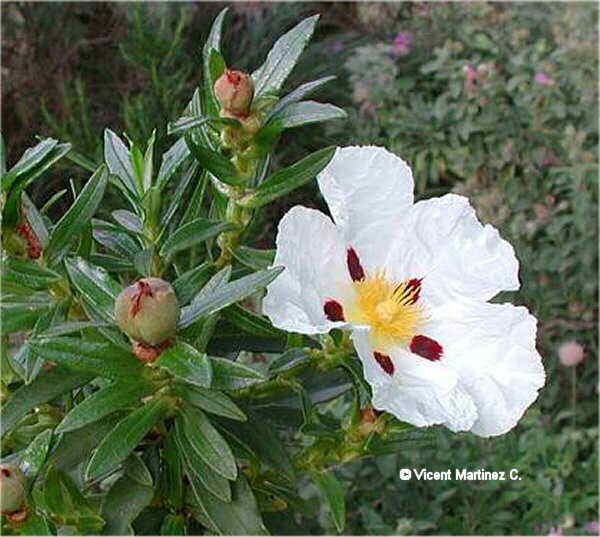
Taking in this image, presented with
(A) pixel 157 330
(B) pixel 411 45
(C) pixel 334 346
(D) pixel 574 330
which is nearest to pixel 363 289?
(C) pixel 334 346

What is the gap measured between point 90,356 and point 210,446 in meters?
0.11

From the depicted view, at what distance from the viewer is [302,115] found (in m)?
0.78

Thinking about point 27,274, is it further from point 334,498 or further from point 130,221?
point 334,498

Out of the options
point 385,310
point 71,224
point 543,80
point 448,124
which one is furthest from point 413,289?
point 448,124

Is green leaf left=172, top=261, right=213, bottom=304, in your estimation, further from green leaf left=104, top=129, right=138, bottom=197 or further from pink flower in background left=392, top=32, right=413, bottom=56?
pink flower in background left=392, top=32, right=413, bottom=56

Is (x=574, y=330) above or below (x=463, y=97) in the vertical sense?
below

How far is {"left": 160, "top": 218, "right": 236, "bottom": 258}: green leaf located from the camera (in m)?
0.78

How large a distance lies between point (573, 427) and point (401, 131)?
1.19m

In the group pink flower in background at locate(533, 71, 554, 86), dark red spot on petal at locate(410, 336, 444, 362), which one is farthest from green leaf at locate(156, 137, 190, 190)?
pink flower in background at locate(533, 71, 554, 86)

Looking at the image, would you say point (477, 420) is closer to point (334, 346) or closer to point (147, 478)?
point (334, 346)

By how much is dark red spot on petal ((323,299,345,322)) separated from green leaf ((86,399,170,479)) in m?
0.13

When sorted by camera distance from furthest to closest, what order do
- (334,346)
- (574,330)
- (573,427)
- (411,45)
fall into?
(411,45) < (574,330) < (573,427) < (334,346)

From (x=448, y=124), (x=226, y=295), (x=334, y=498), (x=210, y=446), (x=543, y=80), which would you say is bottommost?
(x=448, y=124)

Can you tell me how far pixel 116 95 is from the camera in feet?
12.0
